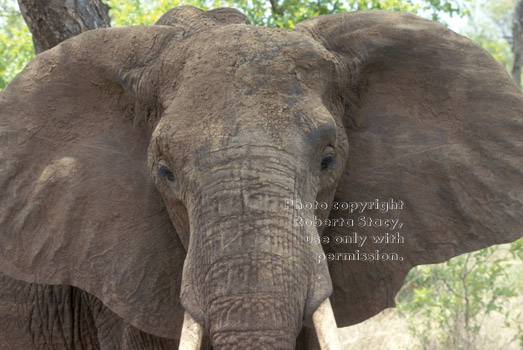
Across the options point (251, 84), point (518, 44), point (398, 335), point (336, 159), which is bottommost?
point (398, 335)

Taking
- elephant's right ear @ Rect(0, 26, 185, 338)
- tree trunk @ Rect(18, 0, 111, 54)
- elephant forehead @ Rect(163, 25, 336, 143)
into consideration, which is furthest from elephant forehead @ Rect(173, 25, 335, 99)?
tree trunk @ Rect(18, 0, 111, 54)

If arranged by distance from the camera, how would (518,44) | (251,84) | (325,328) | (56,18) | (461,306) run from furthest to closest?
(518,44)
(461,306)
(56,18)
(251,84)
(325,328)

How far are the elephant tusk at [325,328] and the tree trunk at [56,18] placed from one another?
10.9 ft

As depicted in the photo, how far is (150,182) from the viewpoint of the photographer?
12.2ft

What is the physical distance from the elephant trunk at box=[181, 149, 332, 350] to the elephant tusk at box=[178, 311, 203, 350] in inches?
1.0

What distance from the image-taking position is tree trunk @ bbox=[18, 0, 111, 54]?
18.1ft

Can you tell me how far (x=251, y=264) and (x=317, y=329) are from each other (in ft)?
1.06

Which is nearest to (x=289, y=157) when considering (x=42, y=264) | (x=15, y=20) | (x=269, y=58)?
(x=269, y=58)

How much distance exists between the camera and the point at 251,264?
287 cm

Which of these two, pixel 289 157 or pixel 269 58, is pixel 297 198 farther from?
pixel 269 58

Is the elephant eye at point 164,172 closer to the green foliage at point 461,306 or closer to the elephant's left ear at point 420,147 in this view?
the elephant's left ear at point 420,147

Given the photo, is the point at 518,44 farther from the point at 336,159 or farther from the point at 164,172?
the point at 164,172

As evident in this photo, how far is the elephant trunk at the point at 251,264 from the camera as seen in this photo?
9.26 feet

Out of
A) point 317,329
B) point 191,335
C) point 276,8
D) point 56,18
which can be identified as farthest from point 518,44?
point 191,335
